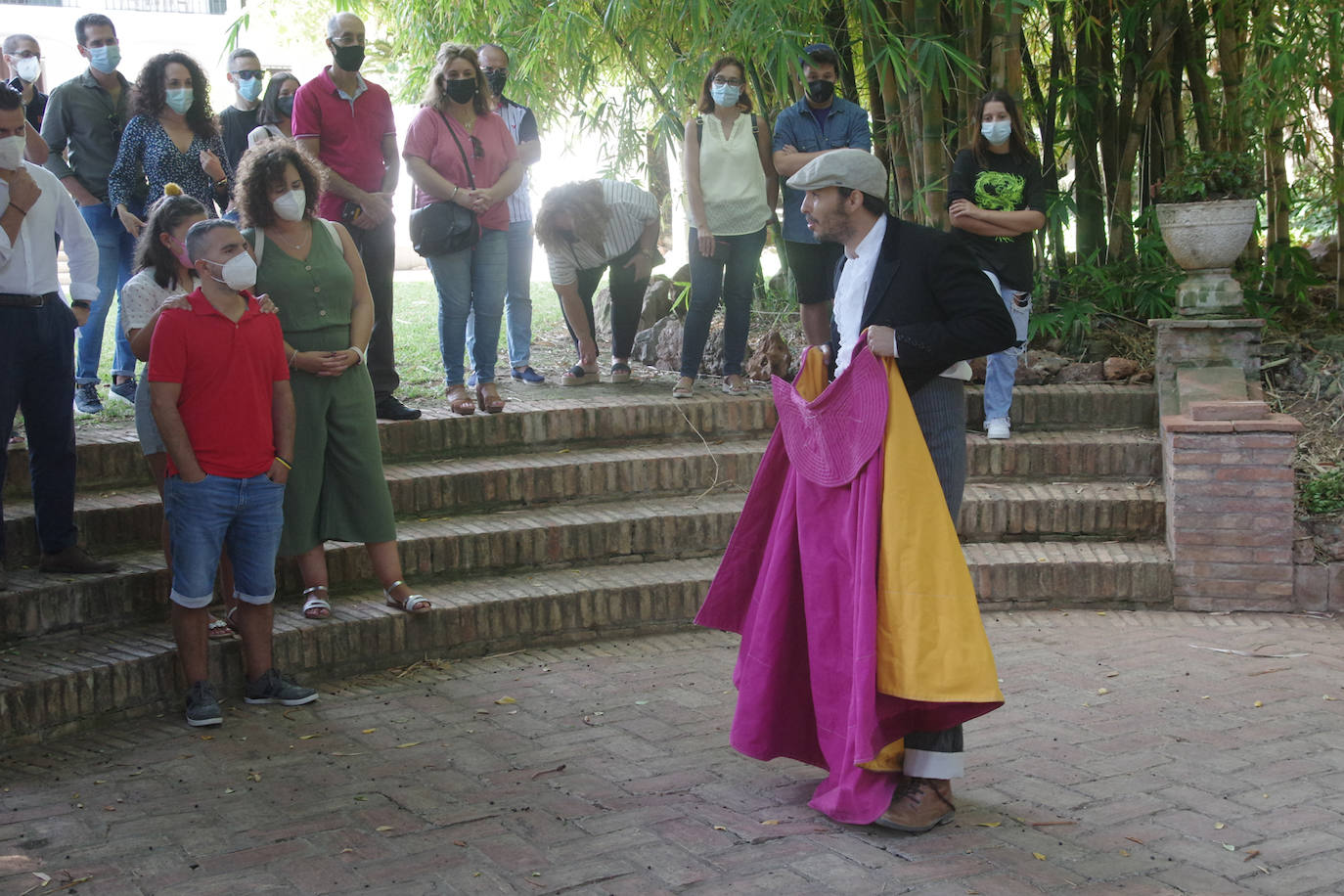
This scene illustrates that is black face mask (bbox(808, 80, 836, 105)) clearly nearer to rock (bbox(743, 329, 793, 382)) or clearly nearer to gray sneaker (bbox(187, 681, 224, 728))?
rock (bbox(743, 329, 793, 382))

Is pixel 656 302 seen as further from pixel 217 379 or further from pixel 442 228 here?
pixel 217 379

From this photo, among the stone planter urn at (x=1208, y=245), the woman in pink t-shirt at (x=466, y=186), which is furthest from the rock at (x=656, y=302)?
the stone planter urn at (x=1208, y=245)

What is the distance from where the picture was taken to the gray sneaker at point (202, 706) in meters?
4.18

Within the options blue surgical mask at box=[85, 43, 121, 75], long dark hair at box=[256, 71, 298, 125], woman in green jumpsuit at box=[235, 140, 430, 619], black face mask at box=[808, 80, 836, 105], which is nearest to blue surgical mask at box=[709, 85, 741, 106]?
→ black face mask at box=[808, 80, 836, 105]

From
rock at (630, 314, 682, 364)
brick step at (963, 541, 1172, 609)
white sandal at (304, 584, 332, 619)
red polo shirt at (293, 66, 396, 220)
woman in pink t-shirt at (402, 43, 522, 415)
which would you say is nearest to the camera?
white sandal at (304, 584, 332, 619)

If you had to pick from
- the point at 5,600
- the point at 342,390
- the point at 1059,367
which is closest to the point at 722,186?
the point at 1059,367

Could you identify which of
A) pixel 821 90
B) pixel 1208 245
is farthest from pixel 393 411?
pixel 1208 245

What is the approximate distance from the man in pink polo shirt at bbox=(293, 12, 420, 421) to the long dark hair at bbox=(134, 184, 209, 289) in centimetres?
128

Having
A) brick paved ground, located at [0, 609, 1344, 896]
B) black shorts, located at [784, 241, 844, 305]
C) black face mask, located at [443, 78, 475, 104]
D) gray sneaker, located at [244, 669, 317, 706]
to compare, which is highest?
black face mask, located at [443, 78, 475, 104]

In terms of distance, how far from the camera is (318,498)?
476 cm

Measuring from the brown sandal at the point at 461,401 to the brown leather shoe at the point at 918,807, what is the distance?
10.7ft

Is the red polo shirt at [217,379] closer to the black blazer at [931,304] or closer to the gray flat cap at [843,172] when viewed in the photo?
the gray flat cap at [843,172]

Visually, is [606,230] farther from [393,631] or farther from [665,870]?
[665,870]

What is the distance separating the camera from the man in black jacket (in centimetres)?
342
